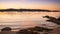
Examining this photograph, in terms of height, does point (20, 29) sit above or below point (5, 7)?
below

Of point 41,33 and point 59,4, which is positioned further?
point 59,4

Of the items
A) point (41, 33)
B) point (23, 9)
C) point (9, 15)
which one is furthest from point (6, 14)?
point (41, 33)

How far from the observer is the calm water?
882 millimetres

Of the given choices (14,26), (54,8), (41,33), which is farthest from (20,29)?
(54,8)

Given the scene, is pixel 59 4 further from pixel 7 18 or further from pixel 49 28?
pixel 7 18

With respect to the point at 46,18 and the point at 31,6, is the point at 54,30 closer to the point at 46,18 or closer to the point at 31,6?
the point at 46,18

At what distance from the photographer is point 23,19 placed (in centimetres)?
90

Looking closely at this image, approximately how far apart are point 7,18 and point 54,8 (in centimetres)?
39

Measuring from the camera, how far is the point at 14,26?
2.87 ft

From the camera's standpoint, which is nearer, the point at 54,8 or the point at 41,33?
the point at 41,33

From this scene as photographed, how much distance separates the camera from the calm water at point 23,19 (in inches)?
34.7

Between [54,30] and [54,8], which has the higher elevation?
[54,8]

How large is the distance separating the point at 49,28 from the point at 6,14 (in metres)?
0.35

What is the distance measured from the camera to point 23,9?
3.10 ft
